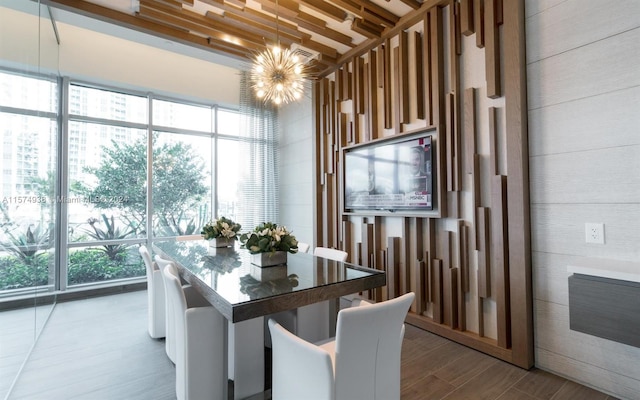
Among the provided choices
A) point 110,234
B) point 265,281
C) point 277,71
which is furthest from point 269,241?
point 110,234

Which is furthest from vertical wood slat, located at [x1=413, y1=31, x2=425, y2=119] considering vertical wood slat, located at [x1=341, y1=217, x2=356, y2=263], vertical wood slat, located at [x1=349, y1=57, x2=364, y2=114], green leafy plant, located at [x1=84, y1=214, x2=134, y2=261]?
green leafy plant, located at [x1=84, y1=214, x2=134, y2=261]

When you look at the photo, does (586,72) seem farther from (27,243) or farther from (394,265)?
(27,243)

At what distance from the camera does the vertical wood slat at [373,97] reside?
3.63m

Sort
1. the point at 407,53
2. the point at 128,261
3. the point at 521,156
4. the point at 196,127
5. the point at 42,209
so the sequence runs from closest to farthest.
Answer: the point at 521,156, the point at 42,209, the point at 407,53, the point at 128,261, the point at 196,127

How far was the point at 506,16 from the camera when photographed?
2363 millimetres

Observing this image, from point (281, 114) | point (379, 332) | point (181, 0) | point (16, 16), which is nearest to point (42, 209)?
point (16, 16)

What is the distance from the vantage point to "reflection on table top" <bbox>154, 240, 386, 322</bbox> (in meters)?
1.39

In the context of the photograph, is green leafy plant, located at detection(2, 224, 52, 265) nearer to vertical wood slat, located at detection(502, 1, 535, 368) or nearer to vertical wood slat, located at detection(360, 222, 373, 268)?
vertical wood slat, located at detection(360, 222, 373, 268)

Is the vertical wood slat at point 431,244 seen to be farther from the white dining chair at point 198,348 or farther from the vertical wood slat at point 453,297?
the white dining chair at point 198,348

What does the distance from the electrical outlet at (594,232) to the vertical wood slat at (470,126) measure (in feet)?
2.90

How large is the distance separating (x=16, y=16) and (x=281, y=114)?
11.7 feet

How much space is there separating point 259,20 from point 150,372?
337cm

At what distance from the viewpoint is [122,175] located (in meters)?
4.58

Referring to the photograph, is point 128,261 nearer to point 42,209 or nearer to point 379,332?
point 42,209
